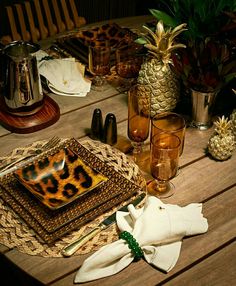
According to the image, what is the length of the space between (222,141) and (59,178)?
1.48ft

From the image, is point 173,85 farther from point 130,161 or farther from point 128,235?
point 128,235

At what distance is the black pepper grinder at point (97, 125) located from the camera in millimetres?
1450

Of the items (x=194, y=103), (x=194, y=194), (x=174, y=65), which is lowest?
(x=194, y=194)

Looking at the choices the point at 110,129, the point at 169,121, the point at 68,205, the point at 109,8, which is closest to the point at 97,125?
the point at 110,129

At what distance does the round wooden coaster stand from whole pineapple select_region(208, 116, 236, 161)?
495mm

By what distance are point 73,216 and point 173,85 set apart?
0.54 m

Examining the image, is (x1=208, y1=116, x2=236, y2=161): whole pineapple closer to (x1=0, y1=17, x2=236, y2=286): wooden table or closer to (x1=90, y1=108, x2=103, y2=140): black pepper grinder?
(x1=0, y1=17, x2=236, y2=286): wooden table

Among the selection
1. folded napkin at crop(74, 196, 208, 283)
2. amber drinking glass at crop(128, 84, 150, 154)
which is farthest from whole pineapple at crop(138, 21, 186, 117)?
folded napkin at crop(74, 196, 208, 283)

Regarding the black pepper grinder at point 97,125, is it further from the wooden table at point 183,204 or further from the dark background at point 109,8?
the dark background at point 109,8

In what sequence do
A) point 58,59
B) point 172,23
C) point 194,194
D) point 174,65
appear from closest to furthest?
point 194,194
point 174,65
point 172,23
point 58,59

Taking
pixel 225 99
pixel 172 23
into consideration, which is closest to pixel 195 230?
pixel 225 99

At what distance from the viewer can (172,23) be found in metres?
1.55

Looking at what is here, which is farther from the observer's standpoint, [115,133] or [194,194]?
[115,133]

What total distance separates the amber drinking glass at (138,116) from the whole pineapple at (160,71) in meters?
0.03
